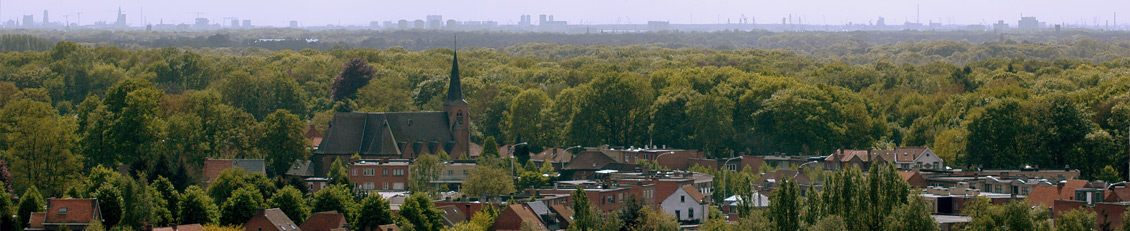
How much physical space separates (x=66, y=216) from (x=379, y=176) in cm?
3097

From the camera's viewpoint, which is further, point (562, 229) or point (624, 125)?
point (624, 125)

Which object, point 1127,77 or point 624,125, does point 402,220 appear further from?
point 1127,77

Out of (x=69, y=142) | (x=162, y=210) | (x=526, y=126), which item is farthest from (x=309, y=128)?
(x=162, y=210)

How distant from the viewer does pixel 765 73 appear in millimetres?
147250

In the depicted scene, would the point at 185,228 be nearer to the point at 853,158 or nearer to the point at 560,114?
the point at 853,158

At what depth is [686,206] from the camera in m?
82.9

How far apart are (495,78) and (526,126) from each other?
127ft

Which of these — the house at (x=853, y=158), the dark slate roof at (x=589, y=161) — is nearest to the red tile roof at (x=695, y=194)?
the dark slate roof at (x=589, y=161)

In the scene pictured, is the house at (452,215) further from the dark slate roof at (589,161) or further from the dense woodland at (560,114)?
the dark slate roof at (589,161)

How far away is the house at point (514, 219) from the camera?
72250mm

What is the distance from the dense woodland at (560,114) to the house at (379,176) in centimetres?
455

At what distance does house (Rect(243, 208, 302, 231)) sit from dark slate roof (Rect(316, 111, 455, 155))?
3479cm

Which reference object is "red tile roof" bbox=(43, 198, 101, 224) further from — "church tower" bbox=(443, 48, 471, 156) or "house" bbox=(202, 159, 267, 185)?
"church tower" bbox=(443, 48, 471, 156)

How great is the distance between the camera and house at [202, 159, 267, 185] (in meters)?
91.9
